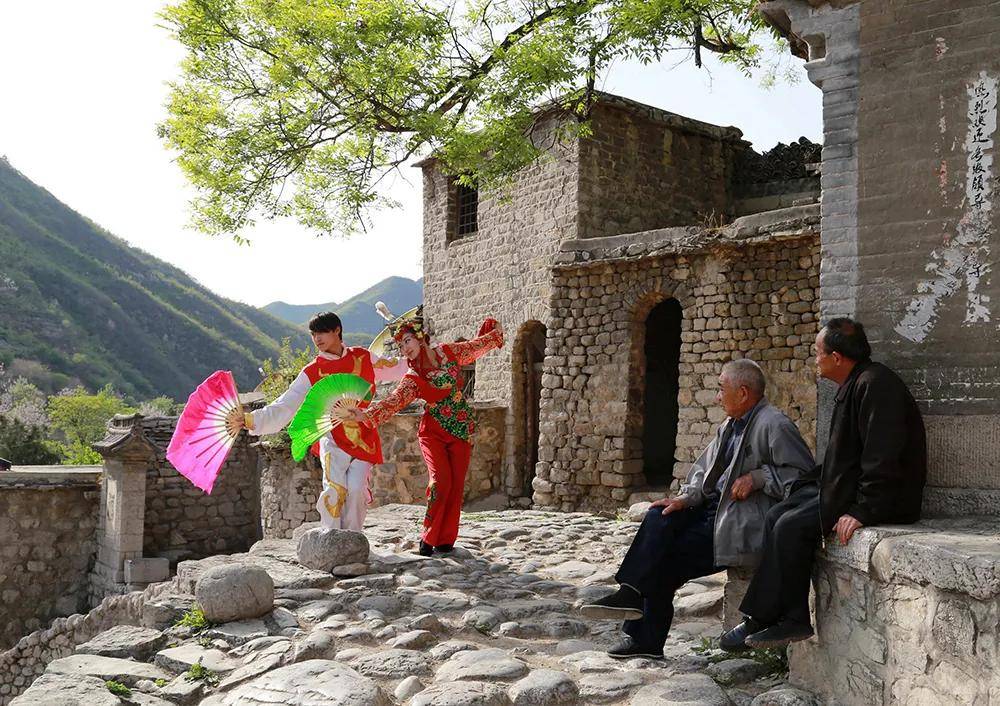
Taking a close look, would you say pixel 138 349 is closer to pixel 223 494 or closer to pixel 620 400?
pixel 223 494

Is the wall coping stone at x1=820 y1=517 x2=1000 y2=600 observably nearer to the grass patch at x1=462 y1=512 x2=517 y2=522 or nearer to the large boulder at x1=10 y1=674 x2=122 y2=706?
the large boulder at x1=10 y1=674 x2=122 y2=706

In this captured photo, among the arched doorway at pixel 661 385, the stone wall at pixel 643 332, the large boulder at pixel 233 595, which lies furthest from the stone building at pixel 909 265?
the arched doorway at pixel 661 385

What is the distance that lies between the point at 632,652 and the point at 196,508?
16.4 metres

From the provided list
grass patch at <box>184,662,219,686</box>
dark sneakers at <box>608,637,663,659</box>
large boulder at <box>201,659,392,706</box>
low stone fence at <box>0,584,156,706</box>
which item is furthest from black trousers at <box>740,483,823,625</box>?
low stone fence at <box>0,584,156,706</box>

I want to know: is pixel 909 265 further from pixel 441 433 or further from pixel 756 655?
pixel 441 433

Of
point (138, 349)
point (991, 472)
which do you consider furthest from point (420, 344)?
point (138, 349)

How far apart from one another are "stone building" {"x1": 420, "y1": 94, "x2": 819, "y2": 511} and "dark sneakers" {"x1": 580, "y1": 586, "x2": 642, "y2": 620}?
23.6ft

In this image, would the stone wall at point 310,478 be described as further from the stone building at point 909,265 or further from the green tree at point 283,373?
the stone building at point 909,265

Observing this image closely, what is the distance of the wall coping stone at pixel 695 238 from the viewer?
10852mm

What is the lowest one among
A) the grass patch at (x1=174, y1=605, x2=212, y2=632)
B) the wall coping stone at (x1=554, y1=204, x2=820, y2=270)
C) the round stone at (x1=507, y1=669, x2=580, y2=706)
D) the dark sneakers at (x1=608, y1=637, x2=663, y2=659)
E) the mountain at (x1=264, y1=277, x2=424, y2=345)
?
the grass patch at (x1=174, y1=605, x2=212, y2=632)

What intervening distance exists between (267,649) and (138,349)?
50.0 m

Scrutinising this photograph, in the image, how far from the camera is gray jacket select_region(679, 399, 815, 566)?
4.15 meters

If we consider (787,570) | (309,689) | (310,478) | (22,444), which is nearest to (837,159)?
(787,570)

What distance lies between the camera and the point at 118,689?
4.66 metres
